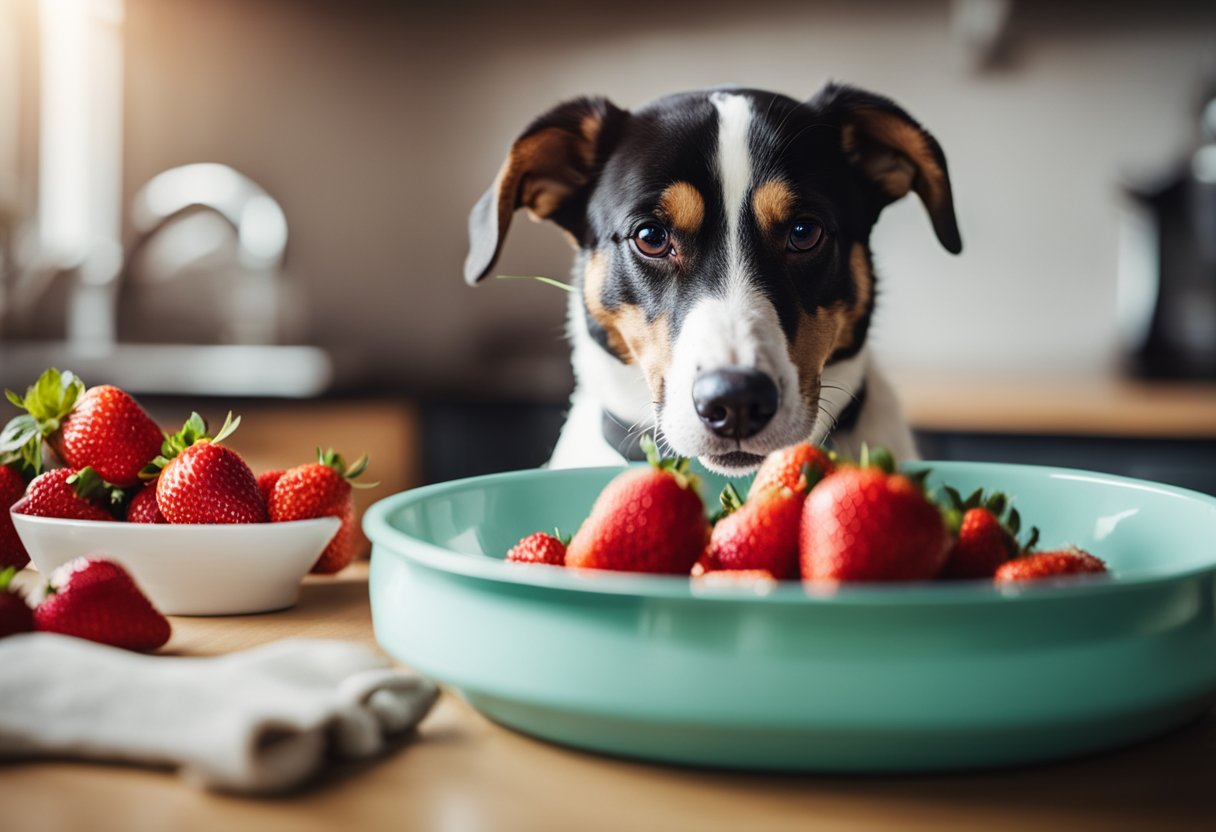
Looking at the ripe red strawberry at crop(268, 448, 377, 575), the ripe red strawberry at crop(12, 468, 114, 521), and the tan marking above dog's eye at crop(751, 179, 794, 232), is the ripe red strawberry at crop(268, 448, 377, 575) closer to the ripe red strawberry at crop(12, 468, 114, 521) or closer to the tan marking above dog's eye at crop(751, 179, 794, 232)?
the ripe red strawberry at crop(12, 468, 114, 521)

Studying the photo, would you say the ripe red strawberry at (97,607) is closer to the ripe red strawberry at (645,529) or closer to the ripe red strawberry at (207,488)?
the ripe red strawberry at (207,488)

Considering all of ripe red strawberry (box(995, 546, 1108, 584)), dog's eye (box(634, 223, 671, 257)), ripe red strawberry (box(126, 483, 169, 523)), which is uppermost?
dog's eye (box(634, 223, 671, 257))

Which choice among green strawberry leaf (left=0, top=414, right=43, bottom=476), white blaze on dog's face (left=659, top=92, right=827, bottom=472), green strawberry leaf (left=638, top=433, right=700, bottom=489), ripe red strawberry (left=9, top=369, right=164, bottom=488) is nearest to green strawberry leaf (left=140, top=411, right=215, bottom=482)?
ripe red strawberry (left=9, top=369, right=164, bottom=488)

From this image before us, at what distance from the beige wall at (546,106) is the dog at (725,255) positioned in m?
1.68

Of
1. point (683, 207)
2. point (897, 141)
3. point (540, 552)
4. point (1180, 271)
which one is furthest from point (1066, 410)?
point (540, 552)

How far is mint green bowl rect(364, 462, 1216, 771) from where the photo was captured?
1.75ft

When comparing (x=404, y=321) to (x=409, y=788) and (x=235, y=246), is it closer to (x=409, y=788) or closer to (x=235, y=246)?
(x=235, y=246)

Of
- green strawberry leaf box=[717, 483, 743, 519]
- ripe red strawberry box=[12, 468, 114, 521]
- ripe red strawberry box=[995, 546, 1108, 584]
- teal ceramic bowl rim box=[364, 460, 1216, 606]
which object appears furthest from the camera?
ripe red strawberry box=[12, 468, 114, 521]

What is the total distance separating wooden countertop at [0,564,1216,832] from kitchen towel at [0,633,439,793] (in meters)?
0.01

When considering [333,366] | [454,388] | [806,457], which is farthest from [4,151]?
[806,457]

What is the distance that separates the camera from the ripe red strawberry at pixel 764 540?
0.68 metres

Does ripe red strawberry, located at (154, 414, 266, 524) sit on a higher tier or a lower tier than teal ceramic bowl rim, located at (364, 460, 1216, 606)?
lower

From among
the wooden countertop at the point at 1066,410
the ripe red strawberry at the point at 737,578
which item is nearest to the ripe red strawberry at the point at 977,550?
the ripe red strawberry at the point at 737,578

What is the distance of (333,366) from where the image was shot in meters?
3.50
